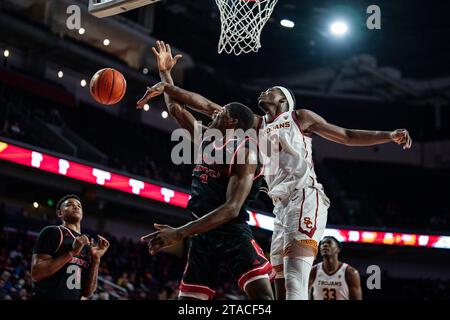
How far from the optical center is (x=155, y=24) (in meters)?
23.0

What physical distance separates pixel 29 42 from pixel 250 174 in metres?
16.9

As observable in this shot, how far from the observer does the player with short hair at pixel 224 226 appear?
417 centimetres

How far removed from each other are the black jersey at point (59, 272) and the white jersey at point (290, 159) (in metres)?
1.60

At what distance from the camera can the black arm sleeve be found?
205 inches

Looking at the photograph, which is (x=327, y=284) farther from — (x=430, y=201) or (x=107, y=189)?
(x=430, y=201)

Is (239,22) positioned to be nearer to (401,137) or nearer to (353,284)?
(401,137)

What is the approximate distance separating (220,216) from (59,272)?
5.44 feet

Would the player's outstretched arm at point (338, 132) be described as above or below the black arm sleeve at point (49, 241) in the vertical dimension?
above

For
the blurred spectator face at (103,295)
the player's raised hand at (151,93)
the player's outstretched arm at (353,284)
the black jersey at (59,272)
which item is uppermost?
the player's raised hand at (151,93)

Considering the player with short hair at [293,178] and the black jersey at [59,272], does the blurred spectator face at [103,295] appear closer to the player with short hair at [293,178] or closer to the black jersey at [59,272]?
the black jersey at [59,272]

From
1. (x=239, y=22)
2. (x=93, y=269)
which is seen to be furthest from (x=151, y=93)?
(x=239, y=22)

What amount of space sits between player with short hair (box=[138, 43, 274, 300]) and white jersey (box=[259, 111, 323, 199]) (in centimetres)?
65

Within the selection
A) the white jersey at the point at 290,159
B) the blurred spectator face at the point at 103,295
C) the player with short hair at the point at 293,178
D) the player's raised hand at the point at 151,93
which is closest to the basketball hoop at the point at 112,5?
the player with short hair at the point at 293,178

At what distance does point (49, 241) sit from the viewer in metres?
5.24
